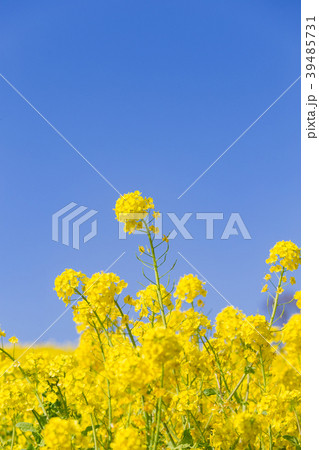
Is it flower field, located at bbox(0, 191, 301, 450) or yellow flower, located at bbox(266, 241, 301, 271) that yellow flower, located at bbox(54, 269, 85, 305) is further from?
yellow flower, located at bbox(266, 241, 301, 271)

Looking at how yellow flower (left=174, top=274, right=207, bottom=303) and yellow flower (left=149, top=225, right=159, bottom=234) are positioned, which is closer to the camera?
yellow flower (left=149, top=225, right=159, bottom=234)

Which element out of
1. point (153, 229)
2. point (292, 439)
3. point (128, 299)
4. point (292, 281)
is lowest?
point (292, 439)

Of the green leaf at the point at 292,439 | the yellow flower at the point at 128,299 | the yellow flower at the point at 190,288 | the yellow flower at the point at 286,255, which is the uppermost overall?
the yellow flower at the point at 286,255

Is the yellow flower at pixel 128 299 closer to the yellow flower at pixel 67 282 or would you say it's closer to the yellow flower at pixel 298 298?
the yellow flower at pixel 67 282

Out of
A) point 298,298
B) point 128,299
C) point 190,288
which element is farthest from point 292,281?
point 128,299

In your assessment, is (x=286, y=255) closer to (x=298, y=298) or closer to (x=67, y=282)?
(x=298, y=298)

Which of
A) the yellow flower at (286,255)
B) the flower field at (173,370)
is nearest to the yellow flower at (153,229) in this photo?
the flower field at (173,370)

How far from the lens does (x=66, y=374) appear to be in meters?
3.32

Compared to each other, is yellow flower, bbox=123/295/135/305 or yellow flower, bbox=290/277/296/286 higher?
yellow flower, bbox=290/277/296/286

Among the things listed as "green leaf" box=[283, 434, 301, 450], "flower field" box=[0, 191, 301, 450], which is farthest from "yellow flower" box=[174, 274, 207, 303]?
"green leaf" box=[283, 434, 301, 450]

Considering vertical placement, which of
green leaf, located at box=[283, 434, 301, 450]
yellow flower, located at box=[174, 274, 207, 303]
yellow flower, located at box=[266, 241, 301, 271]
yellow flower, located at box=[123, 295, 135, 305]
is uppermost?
yellow flower, located at box=[266, 241, 301, 271]

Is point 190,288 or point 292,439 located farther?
point 190,288

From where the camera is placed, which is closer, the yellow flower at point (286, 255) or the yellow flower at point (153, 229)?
the yellow flower at point (153, 229)

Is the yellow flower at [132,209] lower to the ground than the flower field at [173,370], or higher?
higher
